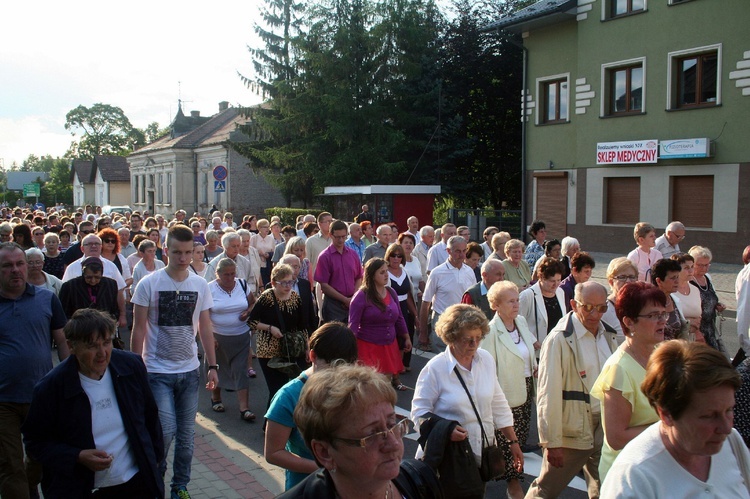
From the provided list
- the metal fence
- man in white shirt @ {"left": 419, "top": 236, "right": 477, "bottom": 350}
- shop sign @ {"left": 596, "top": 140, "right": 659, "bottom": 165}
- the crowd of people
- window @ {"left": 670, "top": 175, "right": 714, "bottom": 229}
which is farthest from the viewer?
the metal fence

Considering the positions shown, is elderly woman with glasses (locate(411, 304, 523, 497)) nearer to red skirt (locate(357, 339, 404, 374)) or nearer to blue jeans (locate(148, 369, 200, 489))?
blue jeans (locate(148, 369, 200, 489))

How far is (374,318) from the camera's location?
7.25 metres

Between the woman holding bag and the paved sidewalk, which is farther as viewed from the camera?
the woman holding bag

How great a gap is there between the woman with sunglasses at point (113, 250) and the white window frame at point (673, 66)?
2059 centimetres

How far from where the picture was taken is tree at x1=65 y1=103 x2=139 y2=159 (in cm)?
10725

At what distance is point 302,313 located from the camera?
6.85 meters

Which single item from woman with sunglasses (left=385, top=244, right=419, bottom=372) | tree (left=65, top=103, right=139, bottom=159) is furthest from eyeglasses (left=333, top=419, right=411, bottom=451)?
tree (left=65, top=103, right=139, bottom=159)

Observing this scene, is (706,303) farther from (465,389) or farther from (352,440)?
(352,440)

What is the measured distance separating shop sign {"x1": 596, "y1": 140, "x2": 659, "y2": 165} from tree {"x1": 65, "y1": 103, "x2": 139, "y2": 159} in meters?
92.9

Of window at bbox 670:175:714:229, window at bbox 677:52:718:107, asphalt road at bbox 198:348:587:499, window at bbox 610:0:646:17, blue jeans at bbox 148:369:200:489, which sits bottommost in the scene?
asphalt road at bbox 198:348:587:499

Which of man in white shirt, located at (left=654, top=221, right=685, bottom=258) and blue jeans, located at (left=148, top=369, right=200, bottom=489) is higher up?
man in white shirt, located at (left=654, top=221, right=685, bottom=258)

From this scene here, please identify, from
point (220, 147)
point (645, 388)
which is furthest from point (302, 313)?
point (220, 147)

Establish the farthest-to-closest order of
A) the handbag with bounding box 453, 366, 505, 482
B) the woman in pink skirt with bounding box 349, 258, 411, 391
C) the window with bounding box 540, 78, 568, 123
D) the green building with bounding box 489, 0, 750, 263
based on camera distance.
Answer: the window with bounding box 540, 78, 568, 123
the green building with bounding box 489, 0, 750, 263
the woman in pink skirt with bounding box 349, 258, 411, 391
the handbag with bounding box 453, 366, 505, 482

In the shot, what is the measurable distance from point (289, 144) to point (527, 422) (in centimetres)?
3285
